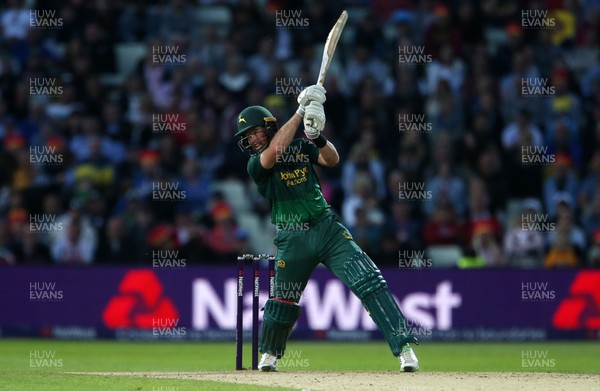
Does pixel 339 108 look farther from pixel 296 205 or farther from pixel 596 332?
pixel 296 205

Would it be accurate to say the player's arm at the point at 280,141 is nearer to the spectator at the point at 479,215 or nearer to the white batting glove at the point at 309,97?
the white batting glove at the point at 309,97

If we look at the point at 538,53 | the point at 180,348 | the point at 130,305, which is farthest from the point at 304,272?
the point at 538,53

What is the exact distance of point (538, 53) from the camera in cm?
2331

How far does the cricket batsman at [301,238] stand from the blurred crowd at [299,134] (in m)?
7.29

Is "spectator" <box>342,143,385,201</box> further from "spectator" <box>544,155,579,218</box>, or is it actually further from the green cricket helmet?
the green cricket helmet

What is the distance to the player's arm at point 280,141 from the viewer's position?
11812mm

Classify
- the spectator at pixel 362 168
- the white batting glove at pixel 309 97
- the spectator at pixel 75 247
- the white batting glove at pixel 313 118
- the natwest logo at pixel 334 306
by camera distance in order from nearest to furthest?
the white batting glove at pixel 313 118
the white batting glove at pixel 309 97
the natwest logo at pixel 334 306
the spectator at pixel 75 247
the spectator at pixel 362 168

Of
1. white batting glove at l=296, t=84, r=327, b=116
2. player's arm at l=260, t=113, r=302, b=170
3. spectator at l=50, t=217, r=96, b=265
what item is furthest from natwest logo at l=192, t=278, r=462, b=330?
white batting glove at l=296, t=84, r=327, b=116

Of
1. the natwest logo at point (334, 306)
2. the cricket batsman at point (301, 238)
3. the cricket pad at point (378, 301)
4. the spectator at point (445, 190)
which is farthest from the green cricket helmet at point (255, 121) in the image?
the spectator at point (445, 190)

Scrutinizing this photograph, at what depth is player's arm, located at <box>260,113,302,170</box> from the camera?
11812 millimetres

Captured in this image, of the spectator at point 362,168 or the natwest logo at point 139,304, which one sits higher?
the spectator at point 362,168

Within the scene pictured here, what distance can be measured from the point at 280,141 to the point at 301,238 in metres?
1.04

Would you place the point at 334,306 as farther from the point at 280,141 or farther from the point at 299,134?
the point at 280,141

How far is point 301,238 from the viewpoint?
12.2 meters
